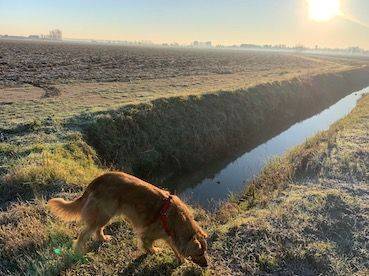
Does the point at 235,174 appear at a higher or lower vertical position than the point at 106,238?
lower

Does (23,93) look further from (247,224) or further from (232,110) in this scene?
(247,224)

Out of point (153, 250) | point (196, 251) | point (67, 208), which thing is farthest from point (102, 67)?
point (196, 251)

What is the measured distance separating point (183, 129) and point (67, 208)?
11577 mm

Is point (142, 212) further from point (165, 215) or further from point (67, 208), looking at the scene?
point (67, 208)

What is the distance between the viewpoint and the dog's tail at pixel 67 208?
7039mm

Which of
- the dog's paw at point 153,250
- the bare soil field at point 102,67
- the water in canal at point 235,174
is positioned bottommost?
the water in canal at point 235,174

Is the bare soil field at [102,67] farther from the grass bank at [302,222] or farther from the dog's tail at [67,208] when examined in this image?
the dog's tail at [67,208]

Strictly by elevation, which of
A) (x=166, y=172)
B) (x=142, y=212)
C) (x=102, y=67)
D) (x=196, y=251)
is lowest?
(x=166, y=172)

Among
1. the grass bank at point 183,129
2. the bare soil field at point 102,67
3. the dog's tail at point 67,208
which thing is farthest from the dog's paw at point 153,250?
the bare soil field at point 102,67

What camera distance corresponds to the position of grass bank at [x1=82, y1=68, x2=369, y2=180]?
50.8ft

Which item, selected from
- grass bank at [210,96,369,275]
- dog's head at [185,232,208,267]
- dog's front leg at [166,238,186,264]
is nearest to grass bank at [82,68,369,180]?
grass bank at [210,96,369,275]

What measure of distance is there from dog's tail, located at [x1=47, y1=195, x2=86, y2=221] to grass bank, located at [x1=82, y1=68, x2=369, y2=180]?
7.23m

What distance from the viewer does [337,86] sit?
148 ft

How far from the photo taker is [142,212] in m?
6.72
